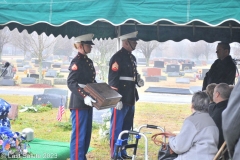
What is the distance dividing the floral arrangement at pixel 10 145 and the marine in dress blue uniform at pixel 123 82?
129 centimetres

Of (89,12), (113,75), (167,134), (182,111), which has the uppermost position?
(89,12)

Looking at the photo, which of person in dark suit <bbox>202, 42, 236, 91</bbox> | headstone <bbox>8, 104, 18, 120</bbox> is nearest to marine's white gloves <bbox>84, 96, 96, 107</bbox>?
person in dark suit <bbox>202, 42, 236, 91</bbox>

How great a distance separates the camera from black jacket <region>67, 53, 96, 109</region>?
4.39 meters

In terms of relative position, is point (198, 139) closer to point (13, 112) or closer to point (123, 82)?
point (123, 82)

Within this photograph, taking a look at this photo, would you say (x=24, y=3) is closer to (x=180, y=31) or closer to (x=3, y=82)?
(x=180, y=31)

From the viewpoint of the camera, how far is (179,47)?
44.5 metres

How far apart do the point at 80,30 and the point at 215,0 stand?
3.21 metres

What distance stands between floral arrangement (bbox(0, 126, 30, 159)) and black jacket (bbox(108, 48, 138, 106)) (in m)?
1.44

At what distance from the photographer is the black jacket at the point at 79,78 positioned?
4.39 m

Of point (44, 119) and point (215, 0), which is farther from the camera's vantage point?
point (44, 119)

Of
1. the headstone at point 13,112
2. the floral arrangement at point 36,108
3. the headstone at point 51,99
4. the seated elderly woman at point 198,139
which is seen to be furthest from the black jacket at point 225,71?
the headstone at point 51,99

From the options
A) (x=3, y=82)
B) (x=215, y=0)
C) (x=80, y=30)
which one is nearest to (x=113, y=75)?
(x=80, y=30)

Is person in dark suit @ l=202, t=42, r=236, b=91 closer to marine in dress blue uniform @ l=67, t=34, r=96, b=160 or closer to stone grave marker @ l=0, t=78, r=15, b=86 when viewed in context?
marine in dress blue uniform @ l=67, t=34, r=96, b=160

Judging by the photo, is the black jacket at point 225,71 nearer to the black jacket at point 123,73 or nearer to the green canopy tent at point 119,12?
the black jacket at point 123,73
